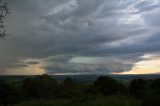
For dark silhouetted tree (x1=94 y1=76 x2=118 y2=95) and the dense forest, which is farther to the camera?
dark silhouetted tree (x1=94 y1=76 x2=118 y2=95)

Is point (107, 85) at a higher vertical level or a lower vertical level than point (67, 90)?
higher

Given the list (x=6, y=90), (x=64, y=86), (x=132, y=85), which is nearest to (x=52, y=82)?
(x=64, y=86)

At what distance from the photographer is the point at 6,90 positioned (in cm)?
5041

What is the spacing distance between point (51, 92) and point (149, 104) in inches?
1389

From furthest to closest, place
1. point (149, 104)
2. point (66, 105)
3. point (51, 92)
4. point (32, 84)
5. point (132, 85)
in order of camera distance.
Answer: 1. point (32, 84)
2. point (51, 92)
3. point (132, 85)
4. point (66, 105)
5. point (149, 104)

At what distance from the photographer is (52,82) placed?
5738cm

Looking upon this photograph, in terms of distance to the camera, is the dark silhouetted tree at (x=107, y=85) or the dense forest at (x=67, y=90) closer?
the dense forest at (x=67, y=90)

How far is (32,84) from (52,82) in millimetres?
3669

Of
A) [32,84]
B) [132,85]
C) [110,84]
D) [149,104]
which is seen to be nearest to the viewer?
[149,104]

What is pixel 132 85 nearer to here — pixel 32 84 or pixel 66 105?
pixel 32 84

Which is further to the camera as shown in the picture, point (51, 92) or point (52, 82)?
point (52, 82)

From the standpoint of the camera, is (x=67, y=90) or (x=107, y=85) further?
(x=67, y=90)

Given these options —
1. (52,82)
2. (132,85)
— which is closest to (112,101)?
(132,85)

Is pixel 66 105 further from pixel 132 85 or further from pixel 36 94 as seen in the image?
pixel 36 94
